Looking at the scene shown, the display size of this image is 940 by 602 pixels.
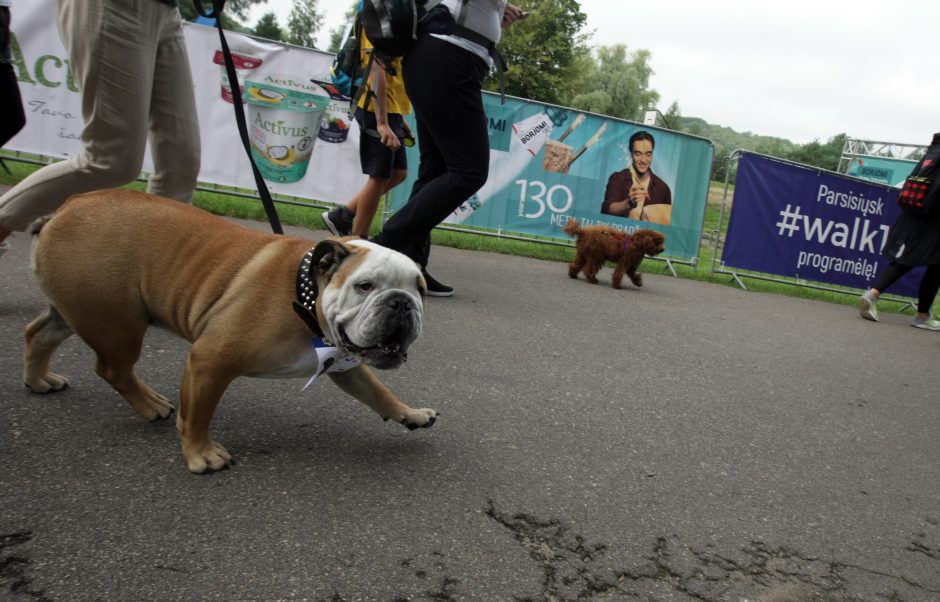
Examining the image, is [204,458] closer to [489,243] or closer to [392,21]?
[392,21]

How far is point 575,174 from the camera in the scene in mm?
8570

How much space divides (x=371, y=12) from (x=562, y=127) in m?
5.03

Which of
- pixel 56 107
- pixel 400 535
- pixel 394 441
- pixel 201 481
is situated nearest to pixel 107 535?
pixel 201 481

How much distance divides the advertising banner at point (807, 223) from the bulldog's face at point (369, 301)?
7.98 meters

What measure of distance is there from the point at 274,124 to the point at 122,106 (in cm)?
514

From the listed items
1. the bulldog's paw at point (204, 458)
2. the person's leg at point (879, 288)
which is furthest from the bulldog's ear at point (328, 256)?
the person's leg at point (879, 288)

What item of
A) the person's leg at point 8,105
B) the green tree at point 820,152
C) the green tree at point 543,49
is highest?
the green tree at point 543,49

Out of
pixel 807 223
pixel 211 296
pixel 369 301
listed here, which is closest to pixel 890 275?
pixel 807 223

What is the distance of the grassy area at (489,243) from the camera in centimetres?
734

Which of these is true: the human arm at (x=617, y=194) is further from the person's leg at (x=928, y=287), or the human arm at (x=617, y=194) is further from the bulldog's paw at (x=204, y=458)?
the bulldog's paw at (x=204, y=458)

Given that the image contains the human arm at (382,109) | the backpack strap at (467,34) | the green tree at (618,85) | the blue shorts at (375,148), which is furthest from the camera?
the green tree at (618,85)

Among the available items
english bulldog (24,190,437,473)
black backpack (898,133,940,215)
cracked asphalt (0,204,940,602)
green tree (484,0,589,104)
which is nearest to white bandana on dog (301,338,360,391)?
english bulldog (24,190,437,473)

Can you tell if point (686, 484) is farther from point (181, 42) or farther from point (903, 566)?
point (181, 42)

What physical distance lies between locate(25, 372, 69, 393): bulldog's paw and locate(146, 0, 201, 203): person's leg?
1103 millimetres
